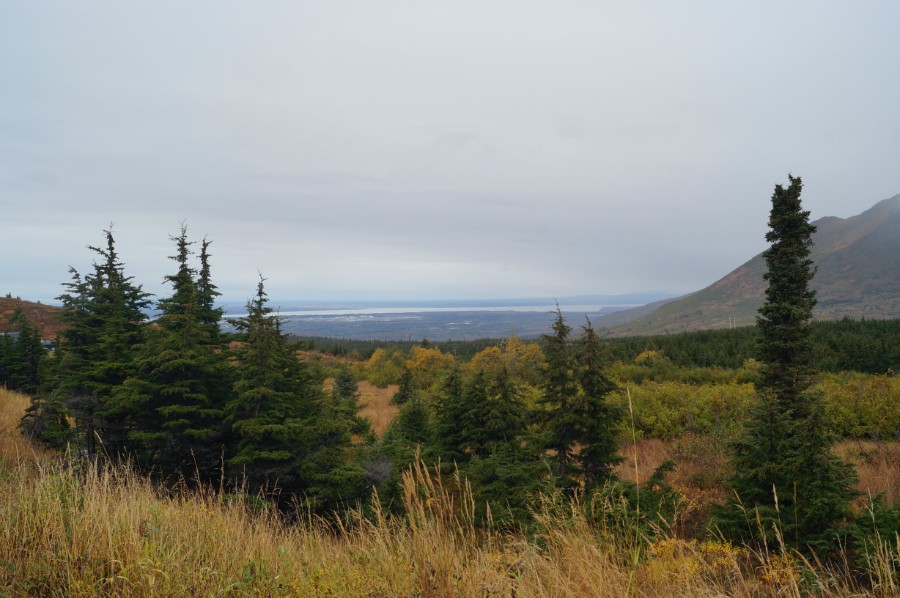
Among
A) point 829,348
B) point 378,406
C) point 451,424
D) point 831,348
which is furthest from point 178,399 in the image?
point 831,348

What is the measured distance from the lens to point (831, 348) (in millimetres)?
22688

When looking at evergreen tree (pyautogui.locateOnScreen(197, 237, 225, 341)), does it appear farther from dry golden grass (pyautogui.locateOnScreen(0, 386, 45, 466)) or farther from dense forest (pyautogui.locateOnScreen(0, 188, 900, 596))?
dry golden grass (pyautogui.locateOnScreen(0, 386, 45, 466))

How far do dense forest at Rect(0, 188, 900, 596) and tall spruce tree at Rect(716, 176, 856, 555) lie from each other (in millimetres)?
30

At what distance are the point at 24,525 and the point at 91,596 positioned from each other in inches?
45.0

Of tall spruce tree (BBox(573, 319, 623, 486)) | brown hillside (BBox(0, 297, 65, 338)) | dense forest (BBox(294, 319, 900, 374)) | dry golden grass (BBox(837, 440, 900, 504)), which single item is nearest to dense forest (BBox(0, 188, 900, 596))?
tall spruce tree (BBox(573, 319, 623, 486))

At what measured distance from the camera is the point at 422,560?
2953 mm

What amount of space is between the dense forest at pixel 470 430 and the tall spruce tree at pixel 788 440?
30 mm

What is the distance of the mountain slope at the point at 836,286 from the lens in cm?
11144

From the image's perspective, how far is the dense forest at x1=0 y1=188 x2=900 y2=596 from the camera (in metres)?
5.55

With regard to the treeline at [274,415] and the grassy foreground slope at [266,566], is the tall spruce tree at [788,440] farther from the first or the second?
the treeline at [274,415]

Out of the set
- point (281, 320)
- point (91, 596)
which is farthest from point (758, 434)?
point (281, 320)

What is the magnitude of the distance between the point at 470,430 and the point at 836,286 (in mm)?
165383

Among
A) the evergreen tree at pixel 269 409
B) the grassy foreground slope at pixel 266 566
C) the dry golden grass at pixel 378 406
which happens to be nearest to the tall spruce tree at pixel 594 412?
the grassy foreground slope at pixel 266 566

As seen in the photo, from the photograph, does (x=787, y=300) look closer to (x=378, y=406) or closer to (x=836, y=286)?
(x=378, y=406)
